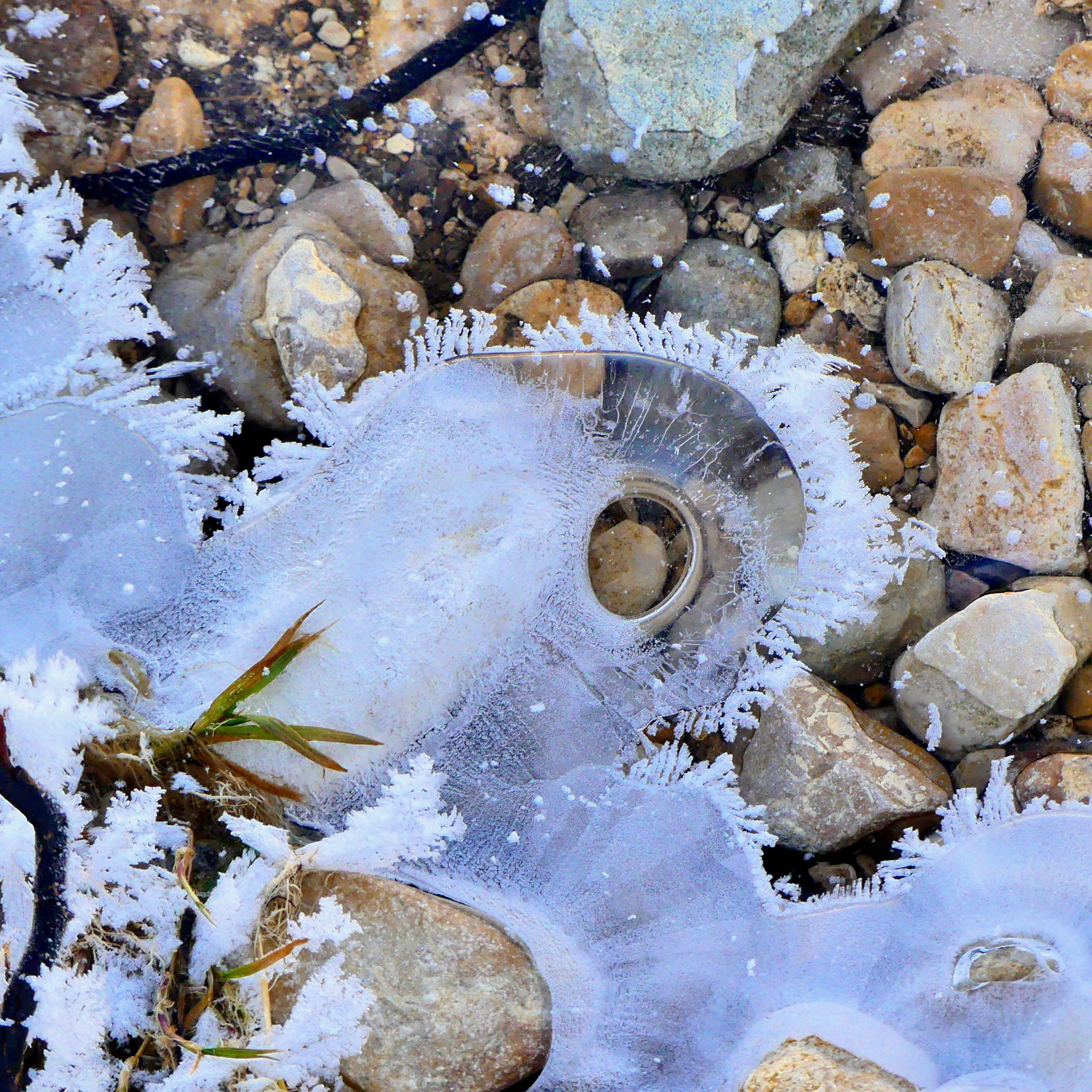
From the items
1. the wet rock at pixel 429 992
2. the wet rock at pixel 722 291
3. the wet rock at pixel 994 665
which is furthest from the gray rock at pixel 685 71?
the wet rock at pixel 429 992

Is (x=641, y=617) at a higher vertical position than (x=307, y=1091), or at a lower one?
higher

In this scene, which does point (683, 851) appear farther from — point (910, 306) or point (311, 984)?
point (910, 306)

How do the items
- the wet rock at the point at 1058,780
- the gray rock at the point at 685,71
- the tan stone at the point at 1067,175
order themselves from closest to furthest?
the wet rock at the point at 1058,780 → the gray rock at the point at 685,71 → the tan stone at the point at 1067,175

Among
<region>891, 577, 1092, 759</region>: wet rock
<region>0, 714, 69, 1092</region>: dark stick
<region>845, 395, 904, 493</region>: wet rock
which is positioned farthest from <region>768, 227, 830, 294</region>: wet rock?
<region>0, 714, 69, 1092</region>: dark stick

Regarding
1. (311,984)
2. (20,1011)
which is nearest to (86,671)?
(20,1011)

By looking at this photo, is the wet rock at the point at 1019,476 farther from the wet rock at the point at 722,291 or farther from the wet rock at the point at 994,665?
the wet rock at the point at 722,291

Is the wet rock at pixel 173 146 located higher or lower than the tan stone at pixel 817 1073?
higher

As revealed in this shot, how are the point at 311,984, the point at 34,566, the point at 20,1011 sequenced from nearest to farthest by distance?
the point at 20,1011 < the point at 311,984 < the point at 34,566
